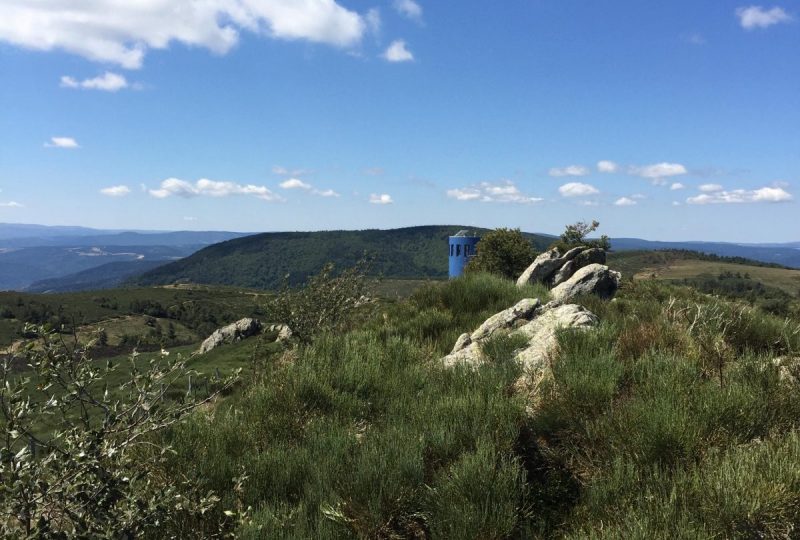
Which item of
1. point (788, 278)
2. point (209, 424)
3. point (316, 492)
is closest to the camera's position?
point (316, 492)

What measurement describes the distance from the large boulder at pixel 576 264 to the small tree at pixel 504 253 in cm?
1058

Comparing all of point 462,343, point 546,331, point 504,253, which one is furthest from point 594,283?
point 504,253

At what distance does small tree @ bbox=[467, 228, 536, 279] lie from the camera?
153 feet

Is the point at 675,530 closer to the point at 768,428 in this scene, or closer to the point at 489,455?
the point at 489,455

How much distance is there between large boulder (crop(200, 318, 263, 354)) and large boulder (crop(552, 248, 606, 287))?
81.1 meters

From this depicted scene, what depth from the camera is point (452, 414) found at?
502 cm

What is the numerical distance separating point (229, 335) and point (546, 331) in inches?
3987

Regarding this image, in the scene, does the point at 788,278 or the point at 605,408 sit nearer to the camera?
the point at 605,408

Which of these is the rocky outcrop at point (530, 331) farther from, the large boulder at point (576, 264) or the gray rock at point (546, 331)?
the large boulder at point (576, 264)

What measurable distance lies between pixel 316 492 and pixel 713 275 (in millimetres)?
207468

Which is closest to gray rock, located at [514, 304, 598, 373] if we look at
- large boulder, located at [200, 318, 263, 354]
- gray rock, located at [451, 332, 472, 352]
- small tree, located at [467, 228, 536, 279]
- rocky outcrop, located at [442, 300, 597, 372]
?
rocky outcrop, located at [442, 300, 597, 372]

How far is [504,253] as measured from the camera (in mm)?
47562

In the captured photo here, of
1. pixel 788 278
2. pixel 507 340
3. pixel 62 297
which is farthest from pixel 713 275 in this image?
pixel 62 297

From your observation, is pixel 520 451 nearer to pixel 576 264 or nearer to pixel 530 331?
pixel 530 331
